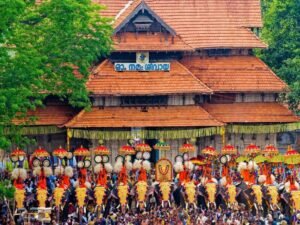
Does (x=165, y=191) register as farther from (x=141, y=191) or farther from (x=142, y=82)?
(x=142, y=82)

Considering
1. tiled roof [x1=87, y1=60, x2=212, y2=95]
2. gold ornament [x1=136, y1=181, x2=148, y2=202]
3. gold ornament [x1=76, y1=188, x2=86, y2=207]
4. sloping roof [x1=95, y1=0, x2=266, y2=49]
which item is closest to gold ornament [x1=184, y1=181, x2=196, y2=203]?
gold ornament [x1=136, y1=181, x2=148, y2=202]

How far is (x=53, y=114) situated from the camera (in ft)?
202

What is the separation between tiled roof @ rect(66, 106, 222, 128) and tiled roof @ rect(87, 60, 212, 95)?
0.85m

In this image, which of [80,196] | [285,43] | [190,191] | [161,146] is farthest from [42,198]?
[285,43]

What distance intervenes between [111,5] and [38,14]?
1089 centimetres

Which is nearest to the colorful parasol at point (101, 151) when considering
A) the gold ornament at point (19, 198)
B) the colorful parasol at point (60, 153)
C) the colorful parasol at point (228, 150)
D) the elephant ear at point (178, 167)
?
the colorful parasol at point (60, 153)

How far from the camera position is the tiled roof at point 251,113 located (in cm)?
6303

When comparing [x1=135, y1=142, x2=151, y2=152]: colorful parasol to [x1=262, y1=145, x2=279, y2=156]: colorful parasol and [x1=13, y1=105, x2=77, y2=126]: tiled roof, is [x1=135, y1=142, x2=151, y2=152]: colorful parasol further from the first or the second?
[x1=262, y1=145, x2=279, y2=156]: colorful parasol

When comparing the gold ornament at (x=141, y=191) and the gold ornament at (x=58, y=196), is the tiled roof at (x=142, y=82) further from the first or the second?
the gold ornament at (x=58, y=196)

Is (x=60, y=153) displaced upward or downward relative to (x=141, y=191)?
upward

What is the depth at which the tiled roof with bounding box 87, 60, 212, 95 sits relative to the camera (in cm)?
6119

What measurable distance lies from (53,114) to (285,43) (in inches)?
481

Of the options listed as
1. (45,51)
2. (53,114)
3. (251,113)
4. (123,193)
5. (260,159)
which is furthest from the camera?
(251,113)

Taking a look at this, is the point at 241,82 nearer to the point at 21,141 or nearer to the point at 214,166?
the point at 214,166
